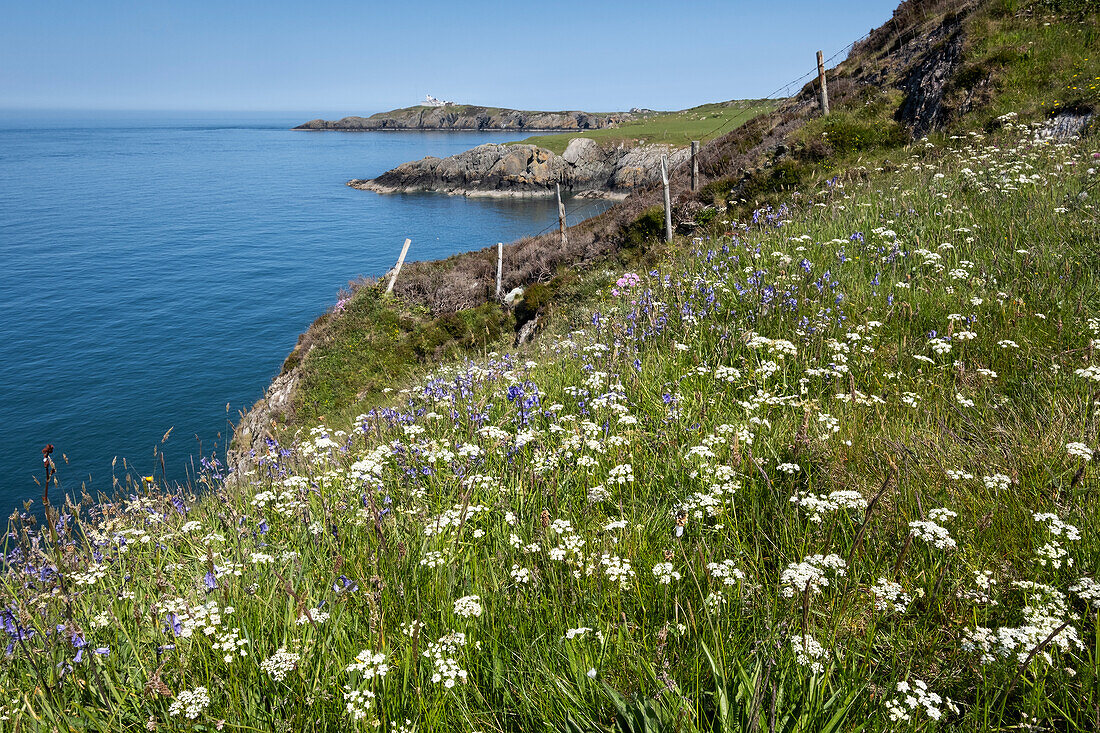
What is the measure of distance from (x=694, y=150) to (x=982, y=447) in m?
19.2

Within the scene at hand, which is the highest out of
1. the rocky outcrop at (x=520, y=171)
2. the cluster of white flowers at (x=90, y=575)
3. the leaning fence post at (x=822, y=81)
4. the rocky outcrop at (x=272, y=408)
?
the rocky outcrop at (x=520, y=171)

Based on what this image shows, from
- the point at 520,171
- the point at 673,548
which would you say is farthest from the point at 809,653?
the point at 520,171

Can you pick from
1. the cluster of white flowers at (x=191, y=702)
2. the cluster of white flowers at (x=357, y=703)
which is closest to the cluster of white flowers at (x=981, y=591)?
the cluster of white flowers at (x=357, y=703)

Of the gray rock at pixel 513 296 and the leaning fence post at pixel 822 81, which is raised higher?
the leaning fence post at pixel 822 81

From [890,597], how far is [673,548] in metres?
0.92

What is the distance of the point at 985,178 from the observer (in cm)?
802

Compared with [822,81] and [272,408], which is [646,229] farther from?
[272,408]

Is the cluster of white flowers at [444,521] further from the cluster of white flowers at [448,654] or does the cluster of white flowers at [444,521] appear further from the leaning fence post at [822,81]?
the leaning fence post at [822,81]

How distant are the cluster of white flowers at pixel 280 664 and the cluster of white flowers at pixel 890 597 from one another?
79.4 inches

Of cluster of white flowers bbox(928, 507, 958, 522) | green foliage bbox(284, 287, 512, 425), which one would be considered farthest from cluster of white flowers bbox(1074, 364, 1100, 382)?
green foliage bbox(284, 287, 512, 425)

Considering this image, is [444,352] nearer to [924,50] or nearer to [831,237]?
[831,237]

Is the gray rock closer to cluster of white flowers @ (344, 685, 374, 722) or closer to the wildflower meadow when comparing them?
the wildflower meadow

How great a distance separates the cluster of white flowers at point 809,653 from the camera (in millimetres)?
1775

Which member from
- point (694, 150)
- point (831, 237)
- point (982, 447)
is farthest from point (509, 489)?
point (694, 150)
